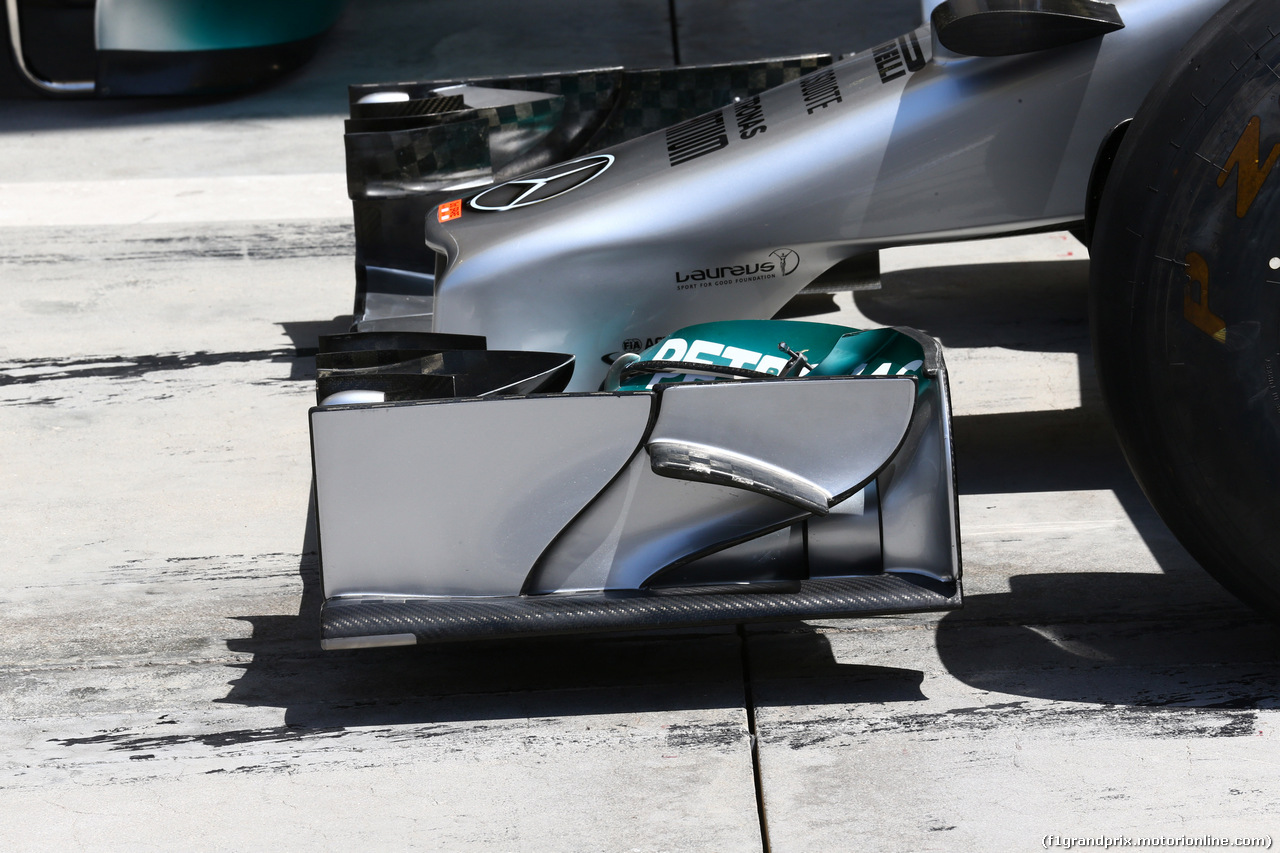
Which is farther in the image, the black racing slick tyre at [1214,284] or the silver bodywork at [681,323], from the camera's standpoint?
the silver bodywork at [681,323]

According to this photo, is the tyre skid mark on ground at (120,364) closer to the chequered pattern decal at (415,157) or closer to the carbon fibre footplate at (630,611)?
the chequered pattern decal at (415,157)

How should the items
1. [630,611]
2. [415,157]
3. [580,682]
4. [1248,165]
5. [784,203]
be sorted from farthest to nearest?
[415,157] < [784,203] < [580,682] < [630,611] < [1248,165]

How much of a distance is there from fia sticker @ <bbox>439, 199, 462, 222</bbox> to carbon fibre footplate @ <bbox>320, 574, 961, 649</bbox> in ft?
3.60

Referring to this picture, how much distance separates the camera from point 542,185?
279cm

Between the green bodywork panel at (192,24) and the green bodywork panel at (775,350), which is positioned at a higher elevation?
the green bodywork panel at (192,24)

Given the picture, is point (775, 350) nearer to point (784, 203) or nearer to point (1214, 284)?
point (784, 203)

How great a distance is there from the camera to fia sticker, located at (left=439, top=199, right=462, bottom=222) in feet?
9.18

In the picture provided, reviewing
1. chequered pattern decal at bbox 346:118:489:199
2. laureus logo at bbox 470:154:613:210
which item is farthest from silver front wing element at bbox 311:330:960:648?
chequered pattern decal at bbox 346:118:489:199

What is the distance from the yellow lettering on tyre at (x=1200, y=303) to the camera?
1835 millimetres

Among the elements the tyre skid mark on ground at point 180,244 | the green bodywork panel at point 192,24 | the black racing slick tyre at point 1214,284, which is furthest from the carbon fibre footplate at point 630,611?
the green bodywork panel at point 192,24

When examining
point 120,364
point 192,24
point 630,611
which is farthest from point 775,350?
point 192,24

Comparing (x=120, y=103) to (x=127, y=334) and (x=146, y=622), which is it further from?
(x=146, y=622)

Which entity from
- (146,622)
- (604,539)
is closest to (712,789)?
(604,539)

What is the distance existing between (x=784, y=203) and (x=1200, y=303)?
943mm
